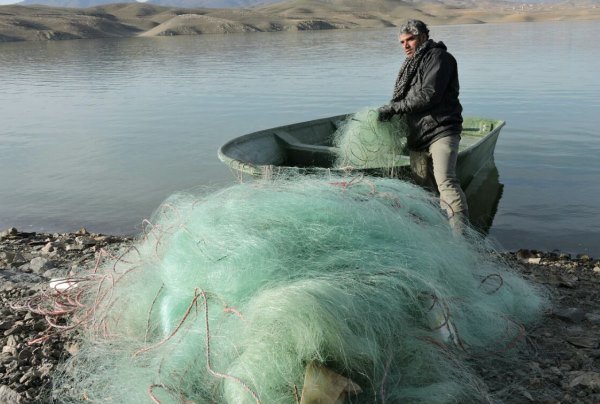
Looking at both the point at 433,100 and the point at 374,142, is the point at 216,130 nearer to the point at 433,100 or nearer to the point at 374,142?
the point at 374,142

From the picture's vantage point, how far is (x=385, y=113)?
6848mm

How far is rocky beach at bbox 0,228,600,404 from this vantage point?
→ 3.88 metres

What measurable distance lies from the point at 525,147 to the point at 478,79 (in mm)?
12812

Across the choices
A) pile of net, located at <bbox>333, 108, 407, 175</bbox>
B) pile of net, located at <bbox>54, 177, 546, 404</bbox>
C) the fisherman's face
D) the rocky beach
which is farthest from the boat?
pile of net, located at <bbox>54, 177, 546, 404</bbox>

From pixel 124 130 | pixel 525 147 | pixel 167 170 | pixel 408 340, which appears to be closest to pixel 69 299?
pixel 408 340

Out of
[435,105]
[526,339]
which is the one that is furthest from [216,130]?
[526,339]

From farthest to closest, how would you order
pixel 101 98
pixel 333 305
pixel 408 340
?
pixel 101 98 < pixel 408 340 < pixel 333 305

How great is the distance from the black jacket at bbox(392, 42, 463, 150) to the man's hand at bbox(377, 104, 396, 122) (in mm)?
132

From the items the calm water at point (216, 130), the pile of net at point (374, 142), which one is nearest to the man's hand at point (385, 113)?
the pile of net at point (374, 142)

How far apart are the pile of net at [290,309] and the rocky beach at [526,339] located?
0.63 feet

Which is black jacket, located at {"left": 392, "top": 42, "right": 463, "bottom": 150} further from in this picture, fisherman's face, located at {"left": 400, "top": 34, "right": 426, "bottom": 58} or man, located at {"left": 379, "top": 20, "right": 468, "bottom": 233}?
fisherman's face, located at {"left": 400, "top": 34, "right": 426, "bottom": 58}

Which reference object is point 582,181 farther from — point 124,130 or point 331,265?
point 124,130

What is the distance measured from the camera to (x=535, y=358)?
4.25 metres

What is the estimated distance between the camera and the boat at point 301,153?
23.2 ft
